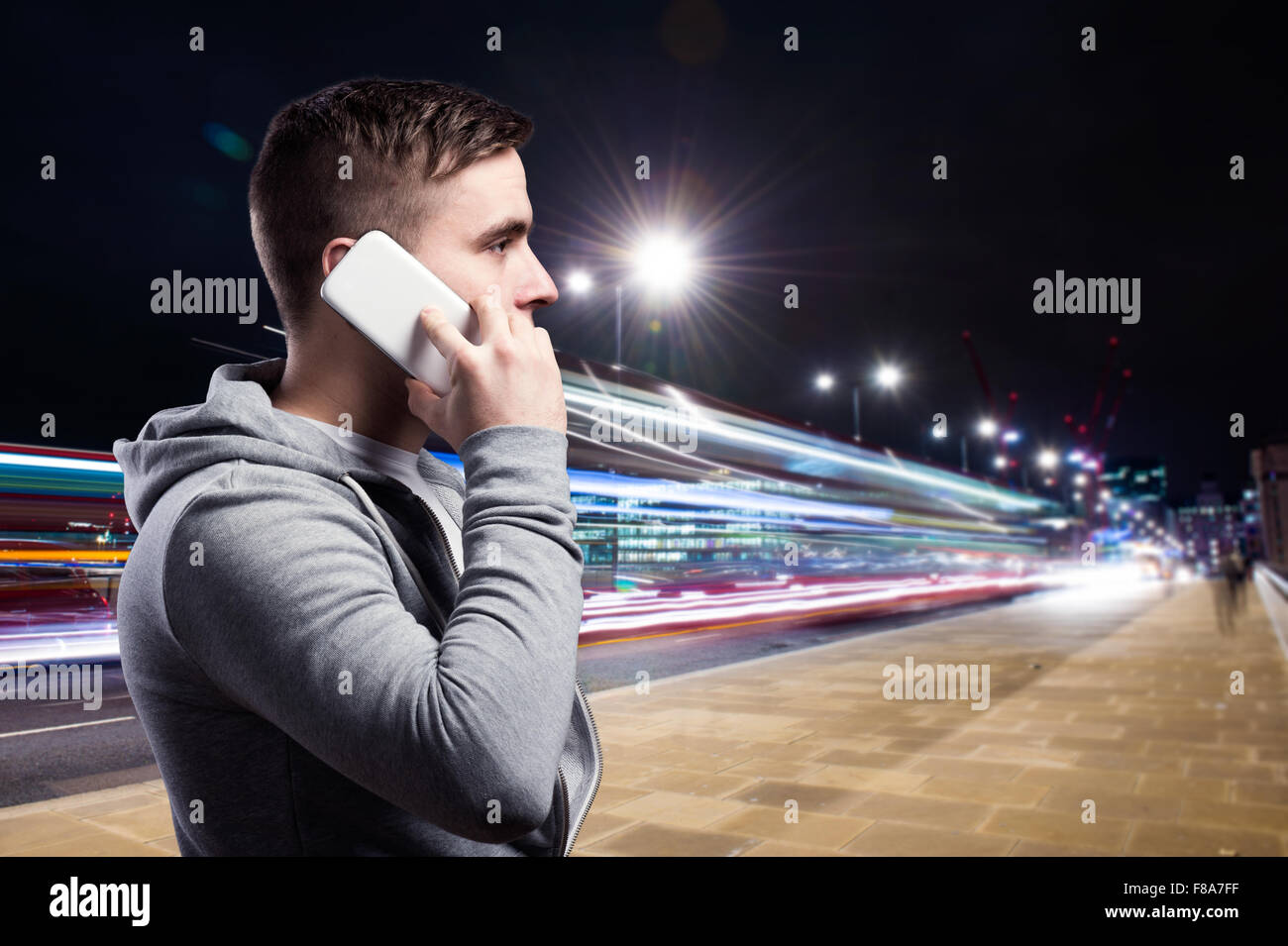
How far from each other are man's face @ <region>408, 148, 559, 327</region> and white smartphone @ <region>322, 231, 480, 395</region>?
50mm

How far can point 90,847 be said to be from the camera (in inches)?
183

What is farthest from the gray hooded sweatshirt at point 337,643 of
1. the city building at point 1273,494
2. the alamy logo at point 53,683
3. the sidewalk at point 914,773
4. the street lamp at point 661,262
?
the city building at point 1273,494

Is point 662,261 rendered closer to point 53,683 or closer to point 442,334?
point 53,683

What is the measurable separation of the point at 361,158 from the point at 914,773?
6046 mm

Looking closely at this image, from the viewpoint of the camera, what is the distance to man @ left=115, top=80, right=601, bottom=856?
88cm

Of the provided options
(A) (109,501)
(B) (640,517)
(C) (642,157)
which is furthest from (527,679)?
(B) (640,517)

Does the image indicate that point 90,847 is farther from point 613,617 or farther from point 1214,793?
point 613,617

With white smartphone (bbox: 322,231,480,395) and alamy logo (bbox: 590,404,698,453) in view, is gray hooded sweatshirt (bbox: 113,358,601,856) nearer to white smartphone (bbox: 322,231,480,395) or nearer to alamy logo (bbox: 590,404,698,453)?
white smartphone (bbox: 322,231,480,395)

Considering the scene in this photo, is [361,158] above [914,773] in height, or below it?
above

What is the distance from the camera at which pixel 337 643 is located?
87 cm

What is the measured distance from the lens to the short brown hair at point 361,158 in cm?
119
